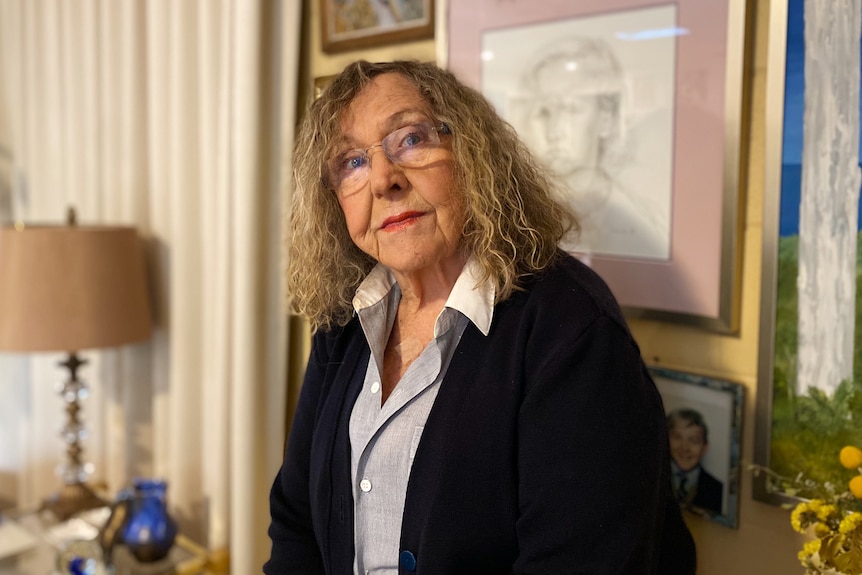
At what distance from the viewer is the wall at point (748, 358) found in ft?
3.64

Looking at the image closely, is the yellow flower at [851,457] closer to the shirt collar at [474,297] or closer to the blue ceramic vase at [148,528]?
the shirt collar at [474,297]

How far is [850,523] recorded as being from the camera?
0.92m

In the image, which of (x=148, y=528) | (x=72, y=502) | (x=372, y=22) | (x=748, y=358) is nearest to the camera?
A: (x=748, y=358)

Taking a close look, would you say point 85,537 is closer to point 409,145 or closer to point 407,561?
point 407,561

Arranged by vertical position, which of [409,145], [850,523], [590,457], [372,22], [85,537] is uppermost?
[372,22]

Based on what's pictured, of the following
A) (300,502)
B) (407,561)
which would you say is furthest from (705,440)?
(300,502)

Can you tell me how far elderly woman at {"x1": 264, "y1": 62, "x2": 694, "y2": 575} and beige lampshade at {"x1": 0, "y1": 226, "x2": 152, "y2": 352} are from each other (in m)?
0.90

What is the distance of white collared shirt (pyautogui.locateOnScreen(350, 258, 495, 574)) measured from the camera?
0.99 meters

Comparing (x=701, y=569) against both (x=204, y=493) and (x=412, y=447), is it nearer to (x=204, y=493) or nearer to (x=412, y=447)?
(x=412, y=447)

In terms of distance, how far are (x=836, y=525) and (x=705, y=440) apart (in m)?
0.26

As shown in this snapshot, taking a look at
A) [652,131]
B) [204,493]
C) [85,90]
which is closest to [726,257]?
[652,131]

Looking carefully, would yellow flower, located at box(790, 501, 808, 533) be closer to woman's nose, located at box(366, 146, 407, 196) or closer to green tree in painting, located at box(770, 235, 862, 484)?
green tree in painting, located at box(770, 235, 862, 484)

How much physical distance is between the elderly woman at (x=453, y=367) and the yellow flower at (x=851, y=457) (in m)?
0.25

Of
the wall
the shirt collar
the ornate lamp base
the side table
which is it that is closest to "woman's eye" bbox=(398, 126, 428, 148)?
the shirt collar
